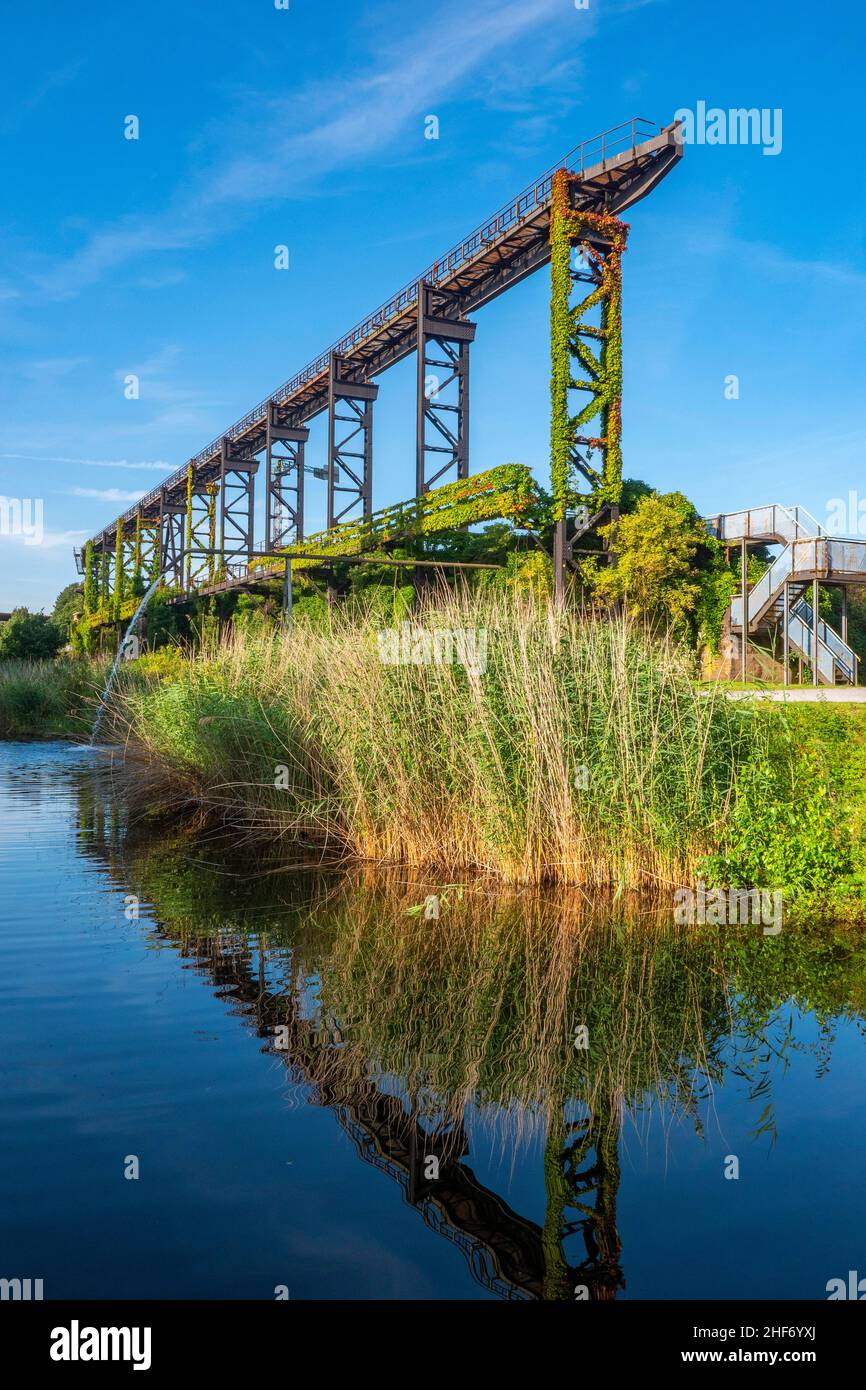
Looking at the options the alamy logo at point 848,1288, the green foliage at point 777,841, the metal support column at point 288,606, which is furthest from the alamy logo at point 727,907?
the metal support column at point 288,606

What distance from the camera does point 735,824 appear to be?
7555mm

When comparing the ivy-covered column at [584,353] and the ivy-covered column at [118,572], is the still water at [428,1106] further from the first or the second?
the ivy-covered column at [118,572]

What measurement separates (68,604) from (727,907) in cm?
8224

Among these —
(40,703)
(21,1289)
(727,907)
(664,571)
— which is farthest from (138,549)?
(21,1289)

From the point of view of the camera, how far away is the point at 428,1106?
4090mm

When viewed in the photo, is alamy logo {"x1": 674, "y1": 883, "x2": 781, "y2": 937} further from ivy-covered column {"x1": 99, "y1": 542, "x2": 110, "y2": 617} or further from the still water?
ivy-covered column {"x1": 99, "y1": 542, "x2": 110, "y2": 617}

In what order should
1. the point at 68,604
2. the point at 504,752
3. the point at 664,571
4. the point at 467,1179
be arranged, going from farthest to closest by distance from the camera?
the point at 68,604, the point at 664,571, the point at 504,752, the point at 467,1179

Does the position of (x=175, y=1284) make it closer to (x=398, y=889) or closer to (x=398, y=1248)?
(x=398, y=1248)

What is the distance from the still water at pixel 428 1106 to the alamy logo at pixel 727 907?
0.69ft

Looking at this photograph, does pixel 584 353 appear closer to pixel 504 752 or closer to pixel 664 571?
pixel 664 571

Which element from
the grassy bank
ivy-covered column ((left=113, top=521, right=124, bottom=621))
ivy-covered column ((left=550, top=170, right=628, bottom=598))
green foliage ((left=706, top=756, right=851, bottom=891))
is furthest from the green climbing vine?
ivy-covered column ((left=113, top=521, right=124, bottom=621))

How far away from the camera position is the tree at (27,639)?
3744 centimetres

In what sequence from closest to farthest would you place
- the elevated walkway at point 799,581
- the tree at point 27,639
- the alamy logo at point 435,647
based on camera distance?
the alamy logo at point 435,647 < the elevated walkway at point 799,581 < the tree at point 27,639
